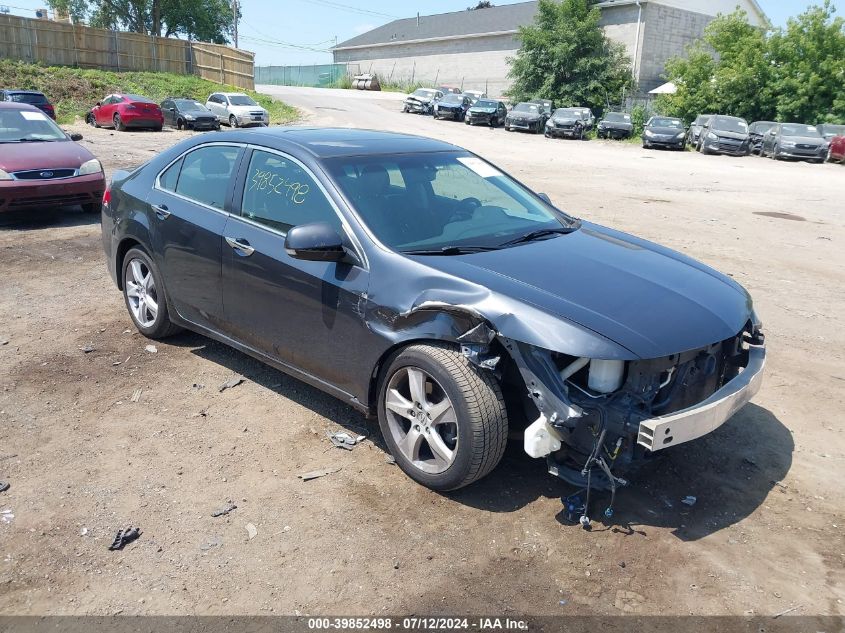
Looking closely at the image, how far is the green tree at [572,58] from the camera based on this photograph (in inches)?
1722

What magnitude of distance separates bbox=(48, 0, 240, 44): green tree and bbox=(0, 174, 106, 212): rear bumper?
57.7 meters

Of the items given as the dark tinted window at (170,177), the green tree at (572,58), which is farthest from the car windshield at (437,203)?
the green tree at (572,58)

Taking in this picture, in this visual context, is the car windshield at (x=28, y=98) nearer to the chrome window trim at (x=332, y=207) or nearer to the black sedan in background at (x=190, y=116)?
the black sedan in background at (x=190, y=116)

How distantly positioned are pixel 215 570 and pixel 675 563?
2054mm

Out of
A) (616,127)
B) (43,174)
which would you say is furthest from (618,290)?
(616,127)

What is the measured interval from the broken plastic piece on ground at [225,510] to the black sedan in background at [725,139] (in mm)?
29541

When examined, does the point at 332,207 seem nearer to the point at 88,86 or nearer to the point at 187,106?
the point at 187,106

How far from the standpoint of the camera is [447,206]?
4570mm

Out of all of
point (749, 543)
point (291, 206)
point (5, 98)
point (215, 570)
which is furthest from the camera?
point (5, 98)

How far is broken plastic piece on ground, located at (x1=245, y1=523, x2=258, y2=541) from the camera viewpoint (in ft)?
11.5

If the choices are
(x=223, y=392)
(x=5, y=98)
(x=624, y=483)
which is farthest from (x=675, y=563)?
(x=5, y=98)

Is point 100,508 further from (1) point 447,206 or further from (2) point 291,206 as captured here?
(1) point 447,206

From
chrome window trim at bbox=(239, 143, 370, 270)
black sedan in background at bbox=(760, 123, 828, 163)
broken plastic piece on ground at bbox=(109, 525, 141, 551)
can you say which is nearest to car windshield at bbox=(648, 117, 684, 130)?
black sedan in background at bbox=(760, 123, 828, 163)

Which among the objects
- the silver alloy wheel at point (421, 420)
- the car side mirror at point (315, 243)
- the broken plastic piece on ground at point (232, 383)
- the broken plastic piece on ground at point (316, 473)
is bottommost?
the broken plastic piece on ground at point (316, 473)
